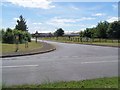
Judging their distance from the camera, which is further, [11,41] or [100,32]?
[100,32]

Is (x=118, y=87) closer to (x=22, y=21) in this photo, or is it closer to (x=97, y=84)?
(x=97, y=84)

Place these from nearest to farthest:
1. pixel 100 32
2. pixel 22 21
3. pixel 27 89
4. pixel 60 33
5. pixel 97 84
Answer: pixel 27 89 < pixel 97 84 < pixel 100 32 < pixel 22 21 < pixel 60 33

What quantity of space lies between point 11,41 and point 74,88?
1560 inches

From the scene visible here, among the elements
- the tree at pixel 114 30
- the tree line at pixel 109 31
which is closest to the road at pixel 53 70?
the tree at pixel 114 30

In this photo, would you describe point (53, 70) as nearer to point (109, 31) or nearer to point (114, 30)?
point (114, 30)

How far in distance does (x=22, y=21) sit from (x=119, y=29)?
41035 mm

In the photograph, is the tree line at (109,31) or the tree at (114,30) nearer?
the tree at (114,30)

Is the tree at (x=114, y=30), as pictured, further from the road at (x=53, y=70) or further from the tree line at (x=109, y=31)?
the road at (x=53, y=70)

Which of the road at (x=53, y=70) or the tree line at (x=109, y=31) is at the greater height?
the tree line at (x=109, y=31)

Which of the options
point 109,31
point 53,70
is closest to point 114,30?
point 109,31

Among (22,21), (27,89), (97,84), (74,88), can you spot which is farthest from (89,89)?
(22,21)

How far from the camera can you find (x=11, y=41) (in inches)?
1857

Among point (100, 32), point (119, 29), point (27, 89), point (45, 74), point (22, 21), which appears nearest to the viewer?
point (27, 89)

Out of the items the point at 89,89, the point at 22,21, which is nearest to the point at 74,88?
the point at 89,89
